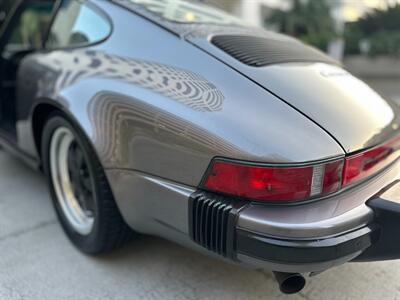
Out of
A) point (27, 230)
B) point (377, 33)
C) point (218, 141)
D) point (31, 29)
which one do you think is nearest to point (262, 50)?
point (218, 141)

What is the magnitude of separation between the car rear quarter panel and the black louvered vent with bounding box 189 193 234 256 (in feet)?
0.31

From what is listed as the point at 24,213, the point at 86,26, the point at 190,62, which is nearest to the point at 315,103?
the point at 190,62

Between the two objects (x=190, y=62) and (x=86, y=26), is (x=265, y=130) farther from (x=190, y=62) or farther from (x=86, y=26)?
(x=86, y=26)

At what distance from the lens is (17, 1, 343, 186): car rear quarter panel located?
171cm

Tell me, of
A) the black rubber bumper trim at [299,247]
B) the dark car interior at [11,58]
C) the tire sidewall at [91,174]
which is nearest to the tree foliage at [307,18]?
the dark car interior at [11,58]

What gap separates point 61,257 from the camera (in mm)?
2539

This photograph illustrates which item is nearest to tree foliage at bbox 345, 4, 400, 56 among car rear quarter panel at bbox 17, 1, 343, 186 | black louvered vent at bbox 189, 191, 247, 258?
car rear quarter panel at bbox 17, 1, 343, 186

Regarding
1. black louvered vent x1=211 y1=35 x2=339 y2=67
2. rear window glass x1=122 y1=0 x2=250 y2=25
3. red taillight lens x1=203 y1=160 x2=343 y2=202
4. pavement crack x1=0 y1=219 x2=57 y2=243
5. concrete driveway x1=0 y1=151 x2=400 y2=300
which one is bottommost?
pavement crack x1=0 y1=219 x2=57 y2=243

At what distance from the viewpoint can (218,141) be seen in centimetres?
171

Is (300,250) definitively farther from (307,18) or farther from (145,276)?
(307,18)

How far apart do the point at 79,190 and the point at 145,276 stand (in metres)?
0.69

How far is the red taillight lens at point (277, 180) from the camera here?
5.43 feet

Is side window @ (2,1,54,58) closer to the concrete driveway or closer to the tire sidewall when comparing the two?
the tire sidewall

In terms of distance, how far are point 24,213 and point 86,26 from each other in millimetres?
1394
